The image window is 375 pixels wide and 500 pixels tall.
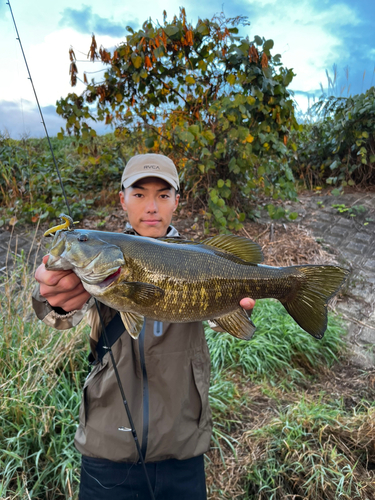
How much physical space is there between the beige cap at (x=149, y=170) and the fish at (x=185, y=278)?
652mm

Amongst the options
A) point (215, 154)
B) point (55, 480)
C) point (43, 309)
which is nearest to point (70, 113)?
point (215, 154)

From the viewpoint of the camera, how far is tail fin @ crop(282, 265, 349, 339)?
5.03ft

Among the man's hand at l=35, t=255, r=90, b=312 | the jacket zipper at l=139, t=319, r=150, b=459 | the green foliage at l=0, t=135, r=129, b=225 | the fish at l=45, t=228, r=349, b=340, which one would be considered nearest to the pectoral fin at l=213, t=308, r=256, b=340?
the fish at l=45, t=228, r=349, b=340

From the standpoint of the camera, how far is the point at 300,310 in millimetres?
1563

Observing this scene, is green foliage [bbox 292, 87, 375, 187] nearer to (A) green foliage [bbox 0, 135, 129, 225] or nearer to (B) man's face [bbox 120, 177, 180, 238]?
(A) green foliage [bbox 0, 135, 129, 225]

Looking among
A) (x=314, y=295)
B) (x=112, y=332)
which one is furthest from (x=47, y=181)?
(x=314, y=295)

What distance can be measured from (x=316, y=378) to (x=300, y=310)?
2.49 meters

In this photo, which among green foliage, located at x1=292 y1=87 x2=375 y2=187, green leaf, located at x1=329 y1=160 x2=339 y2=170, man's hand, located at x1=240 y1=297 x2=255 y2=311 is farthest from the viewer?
green leaf, located at x1=329 y1=160 x2=339 y2=170

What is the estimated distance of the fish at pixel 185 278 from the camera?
51.1 inches

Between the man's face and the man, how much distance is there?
5 centimetres

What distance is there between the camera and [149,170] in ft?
6.47

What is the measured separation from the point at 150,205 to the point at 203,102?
3.81 metres

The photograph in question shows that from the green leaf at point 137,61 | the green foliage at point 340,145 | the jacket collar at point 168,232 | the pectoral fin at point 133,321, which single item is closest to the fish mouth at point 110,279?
the pectoral fin at point 133,321

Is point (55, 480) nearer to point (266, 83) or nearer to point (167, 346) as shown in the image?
point (167, 346)
